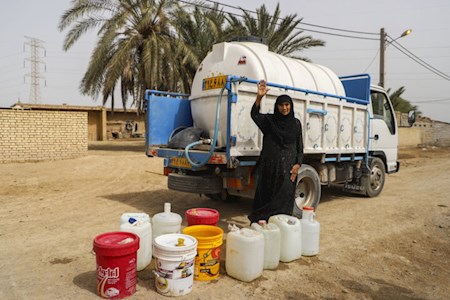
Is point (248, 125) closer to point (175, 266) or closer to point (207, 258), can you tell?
point (207, 258)

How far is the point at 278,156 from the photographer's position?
4371 millimetres

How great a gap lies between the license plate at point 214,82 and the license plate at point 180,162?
1.28 metres

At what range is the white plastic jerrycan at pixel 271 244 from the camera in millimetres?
3580

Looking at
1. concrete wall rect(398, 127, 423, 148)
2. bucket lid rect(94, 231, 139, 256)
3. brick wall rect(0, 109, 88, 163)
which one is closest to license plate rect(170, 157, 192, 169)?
bucket lid rect(94, 231, 139, 256)

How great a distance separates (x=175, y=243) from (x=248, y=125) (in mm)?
→ 2253

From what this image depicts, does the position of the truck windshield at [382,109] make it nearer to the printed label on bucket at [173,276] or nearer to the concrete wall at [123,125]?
the printed label on bucket at [173,276]

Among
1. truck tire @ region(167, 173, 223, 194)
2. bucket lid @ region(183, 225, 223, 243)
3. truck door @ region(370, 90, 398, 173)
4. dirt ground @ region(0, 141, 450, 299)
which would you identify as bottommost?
dirt ground @ region(0, 141, 450, 299)

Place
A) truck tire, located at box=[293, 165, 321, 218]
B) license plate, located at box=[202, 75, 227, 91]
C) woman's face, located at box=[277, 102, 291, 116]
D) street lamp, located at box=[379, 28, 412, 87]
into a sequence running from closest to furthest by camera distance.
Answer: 1. woman's face, located at box=[277, 102, 291, 116]
2. license plate, located at box=[202, 75, 227, 91]
3. truck tire, located at box=[293, 165, 321, 218]
4. street lamp, located at box=[379, 28, 412, 87]

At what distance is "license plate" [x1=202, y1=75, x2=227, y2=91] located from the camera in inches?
210

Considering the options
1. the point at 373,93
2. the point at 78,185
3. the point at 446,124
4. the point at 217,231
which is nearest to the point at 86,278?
the point at 217,231

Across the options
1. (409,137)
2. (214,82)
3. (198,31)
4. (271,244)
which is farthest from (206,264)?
(409,137)

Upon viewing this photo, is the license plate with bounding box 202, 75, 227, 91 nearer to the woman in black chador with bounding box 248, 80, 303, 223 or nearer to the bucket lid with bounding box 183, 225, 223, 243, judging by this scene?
the woman in black chador with bounding box 248, 80, 303, 223

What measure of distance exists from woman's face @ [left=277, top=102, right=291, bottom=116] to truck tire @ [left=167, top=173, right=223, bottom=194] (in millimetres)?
1455

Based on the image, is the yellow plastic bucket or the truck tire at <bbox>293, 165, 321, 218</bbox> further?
the truck tire at <bbox>293, 165, 321, 218</bbox>
